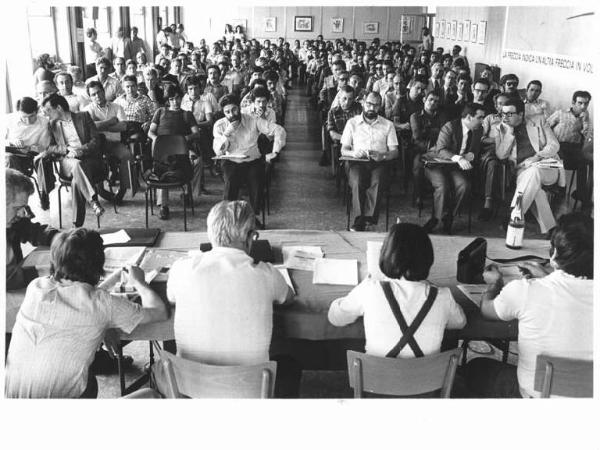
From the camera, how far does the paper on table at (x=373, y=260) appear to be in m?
2.61

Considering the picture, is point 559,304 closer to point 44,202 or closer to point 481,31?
point 44,202

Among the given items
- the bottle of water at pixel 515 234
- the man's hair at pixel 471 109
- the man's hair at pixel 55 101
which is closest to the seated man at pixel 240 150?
the man's hair at pixel 55 101

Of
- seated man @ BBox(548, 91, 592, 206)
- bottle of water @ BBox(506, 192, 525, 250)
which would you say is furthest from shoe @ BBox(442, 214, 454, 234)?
bottle of water @ BBox(506, 192, 525, 250)

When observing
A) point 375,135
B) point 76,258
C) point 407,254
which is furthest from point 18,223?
point 375,135

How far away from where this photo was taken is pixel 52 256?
2100 mm

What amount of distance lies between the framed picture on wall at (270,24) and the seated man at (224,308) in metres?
21.9

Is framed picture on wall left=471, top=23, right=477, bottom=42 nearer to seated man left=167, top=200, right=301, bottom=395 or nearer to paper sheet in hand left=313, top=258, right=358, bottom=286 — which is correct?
paper sheet in hand left=313, top=258, right=358, bottom=286

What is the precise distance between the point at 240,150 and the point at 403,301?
3.78 metres

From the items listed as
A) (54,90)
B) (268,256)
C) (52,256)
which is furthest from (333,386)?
(54,90)

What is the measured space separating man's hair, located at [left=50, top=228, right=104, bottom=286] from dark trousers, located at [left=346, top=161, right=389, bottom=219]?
11.2 ft

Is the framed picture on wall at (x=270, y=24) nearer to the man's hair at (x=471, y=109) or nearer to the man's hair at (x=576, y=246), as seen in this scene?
the man's hair at (x=471, y=109)

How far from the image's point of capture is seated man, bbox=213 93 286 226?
5.46 meters

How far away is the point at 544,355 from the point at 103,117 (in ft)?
17.4
